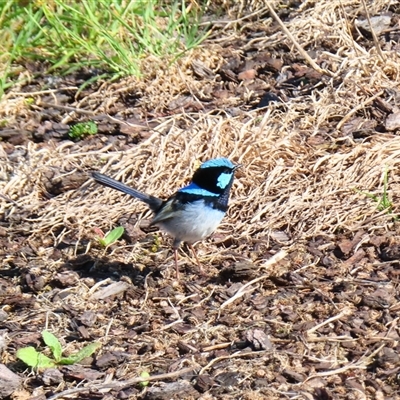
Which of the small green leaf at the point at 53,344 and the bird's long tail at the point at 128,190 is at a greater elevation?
the bird's long tail at the point at 128,190

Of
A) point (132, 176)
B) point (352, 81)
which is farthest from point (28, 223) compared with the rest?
point (352, 81)

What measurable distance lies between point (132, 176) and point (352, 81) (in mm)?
1729

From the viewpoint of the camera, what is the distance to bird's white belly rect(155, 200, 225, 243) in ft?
17.7

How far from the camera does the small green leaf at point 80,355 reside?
182 inches

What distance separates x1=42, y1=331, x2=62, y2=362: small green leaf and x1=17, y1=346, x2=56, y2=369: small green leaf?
41 mm

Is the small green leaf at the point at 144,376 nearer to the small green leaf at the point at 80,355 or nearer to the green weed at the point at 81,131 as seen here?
the small green leaf at the point at 80,355

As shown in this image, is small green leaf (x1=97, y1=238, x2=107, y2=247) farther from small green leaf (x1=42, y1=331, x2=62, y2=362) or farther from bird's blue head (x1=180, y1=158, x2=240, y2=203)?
small green leaf (x1=42, y1=331, x2=62, y2=362)

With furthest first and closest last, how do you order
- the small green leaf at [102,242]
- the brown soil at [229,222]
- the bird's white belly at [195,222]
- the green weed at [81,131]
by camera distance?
the green weed at [81,131] → the small green leaf at [102,242] → the bird's white belly at [195,222] → the brown soil at [229,222]

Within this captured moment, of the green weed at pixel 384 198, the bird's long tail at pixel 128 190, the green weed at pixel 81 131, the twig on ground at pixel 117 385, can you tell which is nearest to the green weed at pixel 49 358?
the twig on ground at pixel 117 385

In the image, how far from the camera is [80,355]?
4668 mm

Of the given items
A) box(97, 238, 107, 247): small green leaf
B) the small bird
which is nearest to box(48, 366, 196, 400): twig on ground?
the small bird

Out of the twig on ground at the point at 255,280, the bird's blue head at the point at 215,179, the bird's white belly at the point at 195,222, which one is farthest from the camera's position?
the bird's blue head at the point at 215,179

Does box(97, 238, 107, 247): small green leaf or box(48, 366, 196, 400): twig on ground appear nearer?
box(48, 366, 196, 400): twig on ground

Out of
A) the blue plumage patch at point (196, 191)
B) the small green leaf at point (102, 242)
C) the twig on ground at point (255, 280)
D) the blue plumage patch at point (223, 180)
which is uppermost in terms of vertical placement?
the blue plumage patch at point (223, 180)
